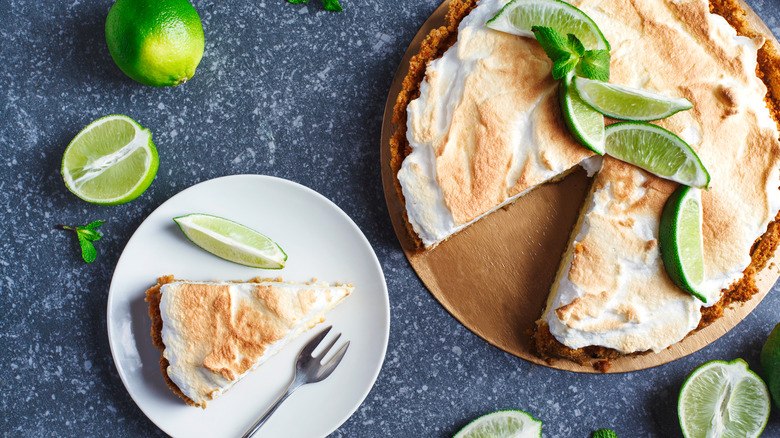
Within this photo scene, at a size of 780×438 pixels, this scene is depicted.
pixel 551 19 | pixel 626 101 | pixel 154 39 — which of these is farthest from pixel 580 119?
pixel 154 39

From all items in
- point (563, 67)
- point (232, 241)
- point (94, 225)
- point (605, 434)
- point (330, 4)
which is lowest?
point (94, 225)

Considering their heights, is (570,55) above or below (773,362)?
above

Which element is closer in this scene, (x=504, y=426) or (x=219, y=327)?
(x=219, y=327)

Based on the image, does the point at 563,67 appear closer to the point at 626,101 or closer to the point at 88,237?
the point at 626,101

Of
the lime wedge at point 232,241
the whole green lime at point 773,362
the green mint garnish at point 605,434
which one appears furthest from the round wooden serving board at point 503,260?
the whole green lime at point 773,362

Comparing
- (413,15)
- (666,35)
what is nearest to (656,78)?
(666,35)

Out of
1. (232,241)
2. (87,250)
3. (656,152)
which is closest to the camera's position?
(656,152)

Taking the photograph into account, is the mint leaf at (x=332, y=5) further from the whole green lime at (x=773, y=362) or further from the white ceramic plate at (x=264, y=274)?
the whole green lime at (x=773, y=362)
